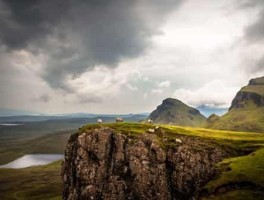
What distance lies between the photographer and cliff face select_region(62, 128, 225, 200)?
14488 centimetres

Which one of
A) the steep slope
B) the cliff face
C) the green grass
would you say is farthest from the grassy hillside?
the cliff face

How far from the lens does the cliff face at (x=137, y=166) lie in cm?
14488

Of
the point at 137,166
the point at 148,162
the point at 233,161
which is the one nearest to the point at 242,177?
the point at 233,161

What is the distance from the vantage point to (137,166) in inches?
5856

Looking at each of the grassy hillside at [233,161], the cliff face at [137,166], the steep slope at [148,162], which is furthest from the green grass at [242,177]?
the cliff face at [137,166]

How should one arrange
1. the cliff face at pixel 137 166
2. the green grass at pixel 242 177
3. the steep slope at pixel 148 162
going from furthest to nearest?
the cliff face at pixel 137 166 < the steep slope at pixel 148 162 < the green grass at pixel 242 177

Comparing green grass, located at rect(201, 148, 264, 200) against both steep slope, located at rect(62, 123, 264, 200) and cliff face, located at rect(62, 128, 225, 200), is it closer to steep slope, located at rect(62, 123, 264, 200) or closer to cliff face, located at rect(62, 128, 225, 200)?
steep slope, located at rect(62, 123, 264, 200)

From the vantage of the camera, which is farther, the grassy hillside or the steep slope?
the steep slope

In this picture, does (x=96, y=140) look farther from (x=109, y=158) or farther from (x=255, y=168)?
(x=255, y=168)

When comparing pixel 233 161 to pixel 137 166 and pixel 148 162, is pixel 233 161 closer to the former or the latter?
pixel 148 162

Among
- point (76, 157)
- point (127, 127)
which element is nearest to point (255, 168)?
point (127, 127)

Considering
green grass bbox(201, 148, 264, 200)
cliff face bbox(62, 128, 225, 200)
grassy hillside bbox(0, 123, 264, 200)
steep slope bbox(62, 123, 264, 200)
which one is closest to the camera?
green grass bbox(201, 148, 264, 200)

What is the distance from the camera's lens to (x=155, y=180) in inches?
5758

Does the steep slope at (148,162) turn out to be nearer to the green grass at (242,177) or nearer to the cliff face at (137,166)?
the cliff face at (137,166)
